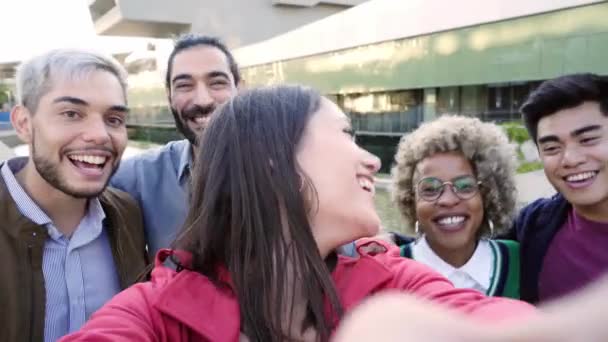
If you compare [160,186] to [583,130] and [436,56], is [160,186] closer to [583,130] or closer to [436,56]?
[583,130]

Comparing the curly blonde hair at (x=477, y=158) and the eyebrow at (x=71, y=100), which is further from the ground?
the eyebrow at (x=71, y=100)

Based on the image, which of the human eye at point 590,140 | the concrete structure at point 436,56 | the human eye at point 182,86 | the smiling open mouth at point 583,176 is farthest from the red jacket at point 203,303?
the concrete structure at point 436,56

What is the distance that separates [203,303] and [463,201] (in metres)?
1.60

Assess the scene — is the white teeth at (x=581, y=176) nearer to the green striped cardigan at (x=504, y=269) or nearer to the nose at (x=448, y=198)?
the green striped cardigan at (x=504, y=269)

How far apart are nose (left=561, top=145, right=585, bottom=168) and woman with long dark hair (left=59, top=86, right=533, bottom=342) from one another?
1.45 metres

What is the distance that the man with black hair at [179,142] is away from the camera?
251 cm

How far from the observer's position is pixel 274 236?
4.27 feet

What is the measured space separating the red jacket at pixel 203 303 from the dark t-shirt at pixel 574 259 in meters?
1.19

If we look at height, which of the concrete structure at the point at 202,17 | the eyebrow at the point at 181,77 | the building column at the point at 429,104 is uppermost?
the concrete structure at the point at 202,17

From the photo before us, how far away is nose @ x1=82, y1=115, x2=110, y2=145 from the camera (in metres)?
2.03

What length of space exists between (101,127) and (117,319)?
3.69 ft

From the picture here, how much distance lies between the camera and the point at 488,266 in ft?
7.77

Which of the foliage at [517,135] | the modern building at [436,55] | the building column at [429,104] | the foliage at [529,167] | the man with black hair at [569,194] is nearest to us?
the man with black hair at [569,194]

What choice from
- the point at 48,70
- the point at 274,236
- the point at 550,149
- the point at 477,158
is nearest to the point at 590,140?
the point at 550,149
